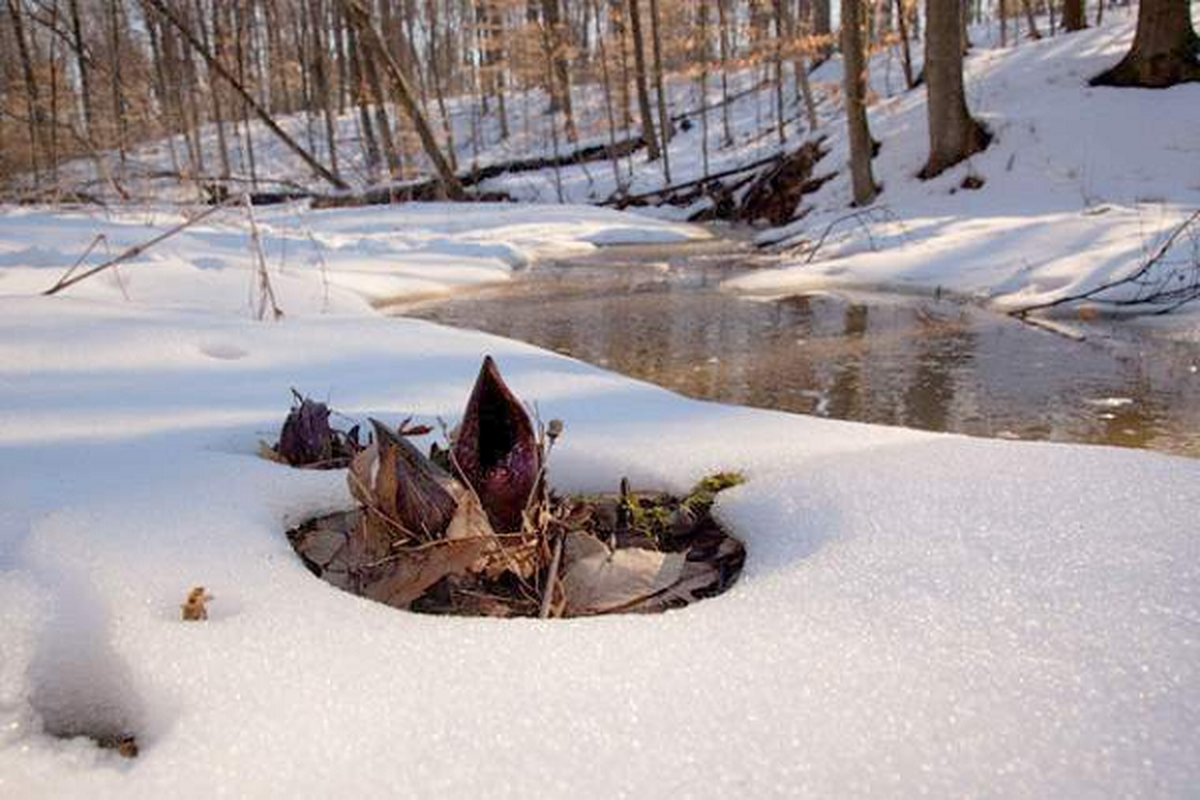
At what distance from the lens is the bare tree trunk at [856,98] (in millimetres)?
8094

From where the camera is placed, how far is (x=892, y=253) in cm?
518

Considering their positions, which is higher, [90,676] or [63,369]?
[63,369]

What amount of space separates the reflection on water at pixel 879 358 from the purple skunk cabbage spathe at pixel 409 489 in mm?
1604

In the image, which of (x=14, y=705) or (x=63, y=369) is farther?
(x=63, y=369)

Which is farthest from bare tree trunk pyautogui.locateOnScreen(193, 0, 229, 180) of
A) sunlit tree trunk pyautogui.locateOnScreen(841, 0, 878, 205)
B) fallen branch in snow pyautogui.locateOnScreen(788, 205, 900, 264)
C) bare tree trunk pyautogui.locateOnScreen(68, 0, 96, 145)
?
fallen branch in snow pyautogui.locateOnScreen(788, 205, 900, 264)

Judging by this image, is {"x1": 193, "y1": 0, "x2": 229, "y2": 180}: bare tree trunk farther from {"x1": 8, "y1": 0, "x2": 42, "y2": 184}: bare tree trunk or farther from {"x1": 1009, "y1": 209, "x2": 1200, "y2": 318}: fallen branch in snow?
{"x1": 1009, "y1": 209, "x2": 1200, "y2": 318}: fallen branch in snow


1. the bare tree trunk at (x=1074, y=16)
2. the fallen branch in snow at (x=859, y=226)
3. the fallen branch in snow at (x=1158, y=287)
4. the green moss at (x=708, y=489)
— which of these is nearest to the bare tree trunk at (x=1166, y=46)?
the fallen branch in snow at (x=859, y=226)

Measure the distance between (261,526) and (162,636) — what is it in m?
0.29

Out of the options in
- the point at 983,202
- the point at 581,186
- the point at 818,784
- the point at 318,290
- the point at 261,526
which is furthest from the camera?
the point at 581,186

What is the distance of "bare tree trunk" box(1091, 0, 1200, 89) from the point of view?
27.3 feet

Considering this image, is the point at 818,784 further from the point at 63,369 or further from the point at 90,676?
the point at 63,369

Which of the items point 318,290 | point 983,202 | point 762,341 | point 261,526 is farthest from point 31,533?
point 983,202

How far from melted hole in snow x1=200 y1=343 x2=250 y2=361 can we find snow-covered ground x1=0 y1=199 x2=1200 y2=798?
0.78 m

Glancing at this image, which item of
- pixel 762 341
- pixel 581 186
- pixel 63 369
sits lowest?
pixel 762 341
